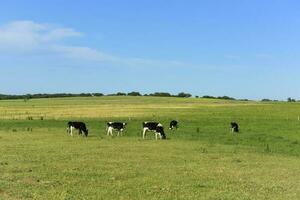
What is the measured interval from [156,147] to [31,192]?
60.6 feet

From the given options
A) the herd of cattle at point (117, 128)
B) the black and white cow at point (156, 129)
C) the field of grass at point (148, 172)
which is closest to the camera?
the field of grass at point (148, 172)

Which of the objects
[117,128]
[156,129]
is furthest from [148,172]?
[117,128]

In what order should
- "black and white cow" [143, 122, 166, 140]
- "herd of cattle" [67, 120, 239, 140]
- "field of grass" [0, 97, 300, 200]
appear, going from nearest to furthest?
"field of grass" [0, 97, 300, 200] < "black and white cow" [143, 122, 166, 140] < "herd of cattle" [67, 120, 239, 140]

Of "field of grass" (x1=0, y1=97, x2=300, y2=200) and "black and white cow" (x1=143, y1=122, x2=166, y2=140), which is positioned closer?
"field of grass" (x1=0, y1=97, x2=300, y2=200)

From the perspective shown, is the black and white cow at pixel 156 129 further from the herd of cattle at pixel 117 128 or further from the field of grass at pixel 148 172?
the field of grass at pixel 148 172

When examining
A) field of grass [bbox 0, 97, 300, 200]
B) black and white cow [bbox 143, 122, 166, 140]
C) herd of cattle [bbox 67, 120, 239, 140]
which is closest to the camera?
field of grass [bbox 0, 97, 300, 200]

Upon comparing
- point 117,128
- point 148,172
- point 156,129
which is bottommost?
point 148,172

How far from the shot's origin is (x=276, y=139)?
43.9 metres

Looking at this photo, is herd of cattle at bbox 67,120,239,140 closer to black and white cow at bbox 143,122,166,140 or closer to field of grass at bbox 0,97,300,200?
black and white cow at bbox 143,122,166,140

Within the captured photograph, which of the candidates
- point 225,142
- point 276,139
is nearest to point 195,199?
point 225,142

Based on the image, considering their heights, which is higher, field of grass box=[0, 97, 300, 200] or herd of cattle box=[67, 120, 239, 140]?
herd of cattle box=[67, 120, 239, 140]

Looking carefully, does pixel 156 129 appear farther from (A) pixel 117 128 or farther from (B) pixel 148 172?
(B) pixel 148 172

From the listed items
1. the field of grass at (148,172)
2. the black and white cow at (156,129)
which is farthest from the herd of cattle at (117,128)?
the field of grass at (148,172)

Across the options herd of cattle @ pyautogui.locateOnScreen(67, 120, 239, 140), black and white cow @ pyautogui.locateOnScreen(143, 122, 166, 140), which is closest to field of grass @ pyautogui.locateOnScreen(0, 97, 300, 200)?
A: black and white cow @ pyautogui.locateOnScreen(143, 122, 166, 140)
